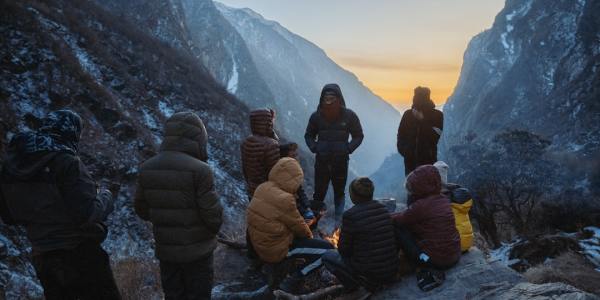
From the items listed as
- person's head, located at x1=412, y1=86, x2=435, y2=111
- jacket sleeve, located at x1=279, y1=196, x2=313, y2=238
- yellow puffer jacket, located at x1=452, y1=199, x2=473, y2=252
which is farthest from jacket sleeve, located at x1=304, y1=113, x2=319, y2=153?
yellow puffer jacket, located at x1=452, y1=199, x2=473, y2=252

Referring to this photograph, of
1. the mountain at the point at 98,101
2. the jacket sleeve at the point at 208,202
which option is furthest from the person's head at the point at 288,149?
the mountain at the point at 98,101

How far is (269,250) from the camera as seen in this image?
510cm

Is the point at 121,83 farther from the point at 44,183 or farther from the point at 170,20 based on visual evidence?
the point at 170,20

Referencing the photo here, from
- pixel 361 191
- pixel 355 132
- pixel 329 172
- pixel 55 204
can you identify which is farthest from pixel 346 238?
pixel 55 204

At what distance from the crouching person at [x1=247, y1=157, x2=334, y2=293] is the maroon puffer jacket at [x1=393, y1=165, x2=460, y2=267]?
1.30 m

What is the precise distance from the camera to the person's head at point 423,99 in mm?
7004

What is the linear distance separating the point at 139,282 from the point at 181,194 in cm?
340

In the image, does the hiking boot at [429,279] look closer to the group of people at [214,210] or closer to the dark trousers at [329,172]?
the group of people at [214,210]

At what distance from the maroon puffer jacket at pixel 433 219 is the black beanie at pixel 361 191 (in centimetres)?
59

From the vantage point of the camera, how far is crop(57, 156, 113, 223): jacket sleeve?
3403mm

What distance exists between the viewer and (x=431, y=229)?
4891 mm

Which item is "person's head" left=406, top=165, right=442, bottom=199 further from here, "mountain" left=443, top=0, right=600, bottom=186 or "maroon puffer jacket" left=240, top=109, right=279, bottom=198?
"mountain" left=443, top=0, right=600, bottom=186

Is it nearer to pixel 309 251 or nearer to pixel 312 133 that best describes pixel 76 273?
pixel 309 251

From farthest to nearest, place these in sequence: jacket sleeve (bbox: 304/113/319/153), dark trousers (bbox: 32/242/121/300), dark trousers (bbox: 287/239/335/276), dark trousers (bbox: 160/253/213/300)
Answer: jacket sleeve (bbox: 304/113/319/153), dark trousers (bbox: 287/239/335/276), dark trousers (bbox: 160/253/213/300), dark trousers (bbox: 32/242/121/300)
